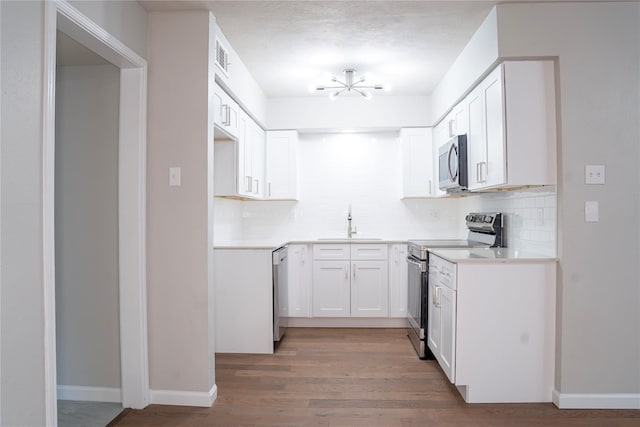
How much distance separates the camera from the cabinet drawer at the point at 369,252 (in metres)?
4.27

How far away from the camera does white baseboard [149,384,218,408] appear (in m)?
2.52

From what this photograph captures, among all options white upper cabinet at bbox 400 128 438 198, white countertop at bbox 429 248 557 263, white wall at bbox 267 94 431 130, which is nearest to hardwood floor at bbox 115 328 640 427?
white countertop at bbox 429 248 557 263

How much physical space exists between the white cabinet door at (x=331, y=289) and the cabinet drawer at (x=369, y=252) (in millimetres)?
134

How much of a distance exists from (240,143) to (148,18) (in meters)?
1.27

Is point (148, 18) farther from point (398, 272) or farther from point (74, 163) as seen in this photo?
point (398, 272)

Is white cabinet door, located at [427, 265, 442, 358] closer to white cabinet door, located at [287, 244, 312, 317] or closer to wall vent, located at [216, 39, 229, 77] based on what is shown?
white cabinet door, located at [287, 244, 312, 317]

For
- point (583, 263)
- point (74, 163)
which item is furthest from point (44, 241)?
point (583, 263)

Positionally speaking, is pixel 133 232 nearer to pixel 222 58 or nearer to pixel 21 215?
pixel 21 215

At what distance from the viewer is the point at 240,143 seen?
3586 mm

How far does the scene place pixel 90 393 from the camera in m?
2.61

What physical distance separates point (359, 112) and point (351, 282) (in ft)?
6.41

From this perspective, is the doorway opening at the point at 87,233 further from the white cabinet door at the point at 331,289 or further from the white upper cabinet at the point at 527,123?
the white upper cabinet at the point at 527,123

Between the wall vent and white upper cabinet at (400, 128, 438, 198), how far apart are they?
2.28 m


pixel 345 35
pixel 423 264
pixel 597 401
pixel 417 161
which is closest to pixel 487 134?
pixel 423 264
